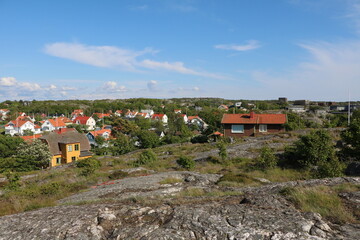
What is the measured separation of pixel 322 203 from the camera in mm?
7359

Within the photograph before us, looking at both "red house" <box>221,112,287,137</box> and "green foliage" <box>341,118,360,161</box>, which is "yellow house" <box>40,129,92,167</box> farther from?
"green foliage" <box>341,118,360,161</box>

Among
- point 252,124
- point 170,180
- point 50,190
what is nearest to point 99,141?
point 252,124

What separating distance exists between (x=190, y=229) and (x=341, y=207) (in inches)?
184

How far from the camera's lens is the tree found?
1578 inches

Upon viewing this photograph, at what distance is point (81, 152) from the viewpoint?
47.2 metres

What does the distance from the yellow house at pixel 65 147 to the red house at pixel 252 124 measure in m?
28.1

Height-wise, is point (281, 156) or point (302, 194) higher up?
point (302, 194)

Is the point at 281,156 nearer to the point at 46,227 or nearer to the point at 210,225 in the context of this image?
the point at 210,225

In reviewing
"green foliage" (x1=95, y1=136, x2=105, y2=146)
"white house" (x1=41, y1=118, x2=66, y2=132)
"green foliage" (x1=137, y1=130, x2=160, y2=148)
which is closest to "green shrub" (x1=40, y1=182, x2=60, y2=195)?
"green foliage" (x1=137, y1=130, x2=160, y2=148)

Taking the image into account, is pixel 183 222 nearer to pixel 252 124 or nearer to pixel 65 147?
pixel 252 124

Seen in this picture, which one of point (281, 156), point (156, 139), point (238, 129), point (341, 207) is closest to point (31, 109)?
point (156, 139)

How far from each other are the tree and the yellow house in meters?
2.17

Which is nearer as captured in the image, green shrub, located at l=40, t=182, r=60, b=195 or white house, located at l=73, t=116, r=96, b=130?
green shrub, located at l=40, t=182, r=60, b=195

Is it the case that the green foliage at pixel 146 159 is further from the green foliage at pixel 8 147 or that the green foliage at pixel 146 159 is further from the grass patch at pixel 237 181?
the green foliage at pixel 8 147
